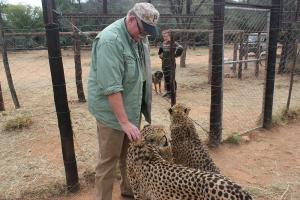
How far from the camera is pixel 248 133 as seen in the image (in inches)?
240

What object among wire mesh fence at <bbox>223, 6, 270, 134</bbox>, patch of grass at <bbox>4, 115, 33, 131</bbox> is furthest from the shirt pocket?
patch of grass at <bbox>4, 115, 33, 131</bbox>

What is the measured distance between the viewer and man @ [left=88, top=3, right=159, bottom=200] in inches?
111

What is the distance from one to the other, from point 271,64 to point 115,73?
4.06 meters

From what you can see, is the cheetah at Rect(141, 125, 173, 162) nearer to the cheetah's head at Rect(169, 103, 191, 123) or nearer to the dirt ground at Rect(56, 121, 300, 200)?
the cheetah's head at Rect(169, 103, 191, 123)

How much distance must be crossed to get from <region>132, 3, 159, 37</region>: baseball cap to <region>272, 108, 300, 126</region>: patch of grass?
4.38m

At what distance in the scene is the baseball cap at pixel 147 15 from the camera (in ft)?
9.11

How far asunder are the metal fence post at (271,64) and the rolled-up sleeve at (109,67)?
3953 mm

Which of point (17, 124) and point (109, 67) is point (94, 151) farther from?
point (109, 67)

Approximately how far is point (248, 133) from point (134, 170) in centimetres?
327

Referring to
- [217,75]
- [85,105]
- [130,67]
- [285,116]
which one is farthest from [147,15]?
[85,105]

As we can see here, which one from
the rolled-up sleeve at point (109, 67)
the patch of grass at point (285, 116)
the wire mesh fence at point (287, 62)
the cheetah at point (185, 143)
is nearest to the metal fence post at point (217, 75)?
the cheetah at point (185, 143)

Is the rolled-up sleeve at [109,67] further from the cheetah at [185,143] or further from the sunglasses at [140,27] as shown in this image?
the cheetah at [185,143]

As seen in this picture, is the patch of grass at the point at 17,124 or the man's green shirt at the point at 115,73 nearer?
the man's green shirt at the point at 115,73

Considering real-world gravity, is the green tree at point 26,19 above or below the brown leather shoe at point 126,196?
above
